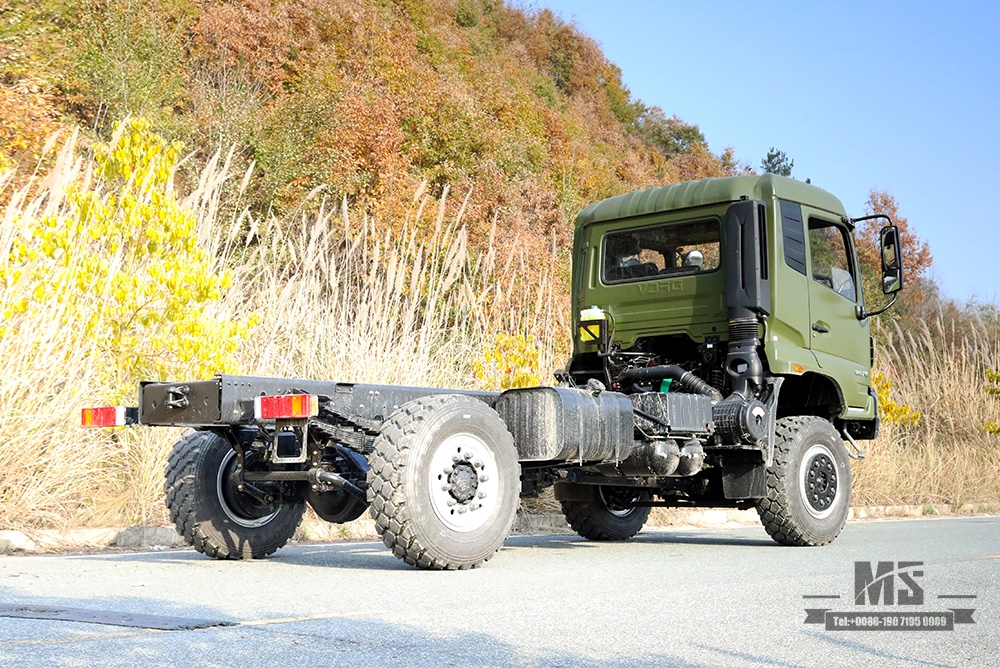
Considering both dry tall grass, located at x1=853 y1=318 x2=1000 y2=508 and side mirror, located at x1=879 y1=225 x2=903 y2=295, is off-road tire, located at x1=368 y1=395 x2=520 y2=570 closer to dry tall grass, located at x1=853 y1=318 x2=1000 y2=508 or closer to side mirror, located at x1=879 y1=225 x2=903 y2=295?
side mirror, located at x1=879 y1=225 x2=903 y2=295

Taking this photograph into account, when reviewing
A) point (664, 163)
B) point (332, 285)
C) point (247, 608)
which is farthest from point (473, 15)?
point (247, 608)

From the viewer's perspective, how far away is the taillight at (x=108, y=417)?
6391 millimetres

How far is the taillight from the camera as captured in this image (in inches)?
252

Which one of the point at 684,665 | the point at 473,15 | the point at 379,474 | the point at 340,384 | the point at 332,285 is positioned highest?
the point at 473,15

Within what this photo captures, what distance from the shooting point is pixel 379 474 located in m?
6.02

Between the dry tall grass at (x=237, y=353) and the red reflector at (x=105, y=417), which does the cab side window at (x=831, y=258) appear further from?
the red reflector at (x=105, y=417)

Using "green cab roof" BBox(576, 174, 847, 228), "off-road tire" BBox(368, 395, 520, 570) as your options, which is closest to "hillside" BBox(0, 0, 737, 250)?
"green cab roof" BBox(576, 174, 847, 228)

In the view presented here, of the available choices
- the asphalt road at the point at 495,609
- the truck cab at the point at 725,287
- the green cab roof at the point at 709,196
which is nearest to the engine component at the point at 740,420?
the truck cab at the point at 725,287

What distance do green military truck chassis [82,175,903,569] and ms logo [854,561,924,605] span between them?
4.43ft

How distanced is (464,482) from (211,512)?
1.58 metres

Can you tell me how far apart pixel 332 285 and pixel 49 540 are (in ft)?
13.3

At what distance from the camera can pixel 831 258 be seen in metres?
9.48

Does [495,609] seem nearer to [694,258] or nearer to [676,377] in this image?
[676,377]

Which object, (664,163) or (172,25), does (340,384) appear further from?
(664,163)
